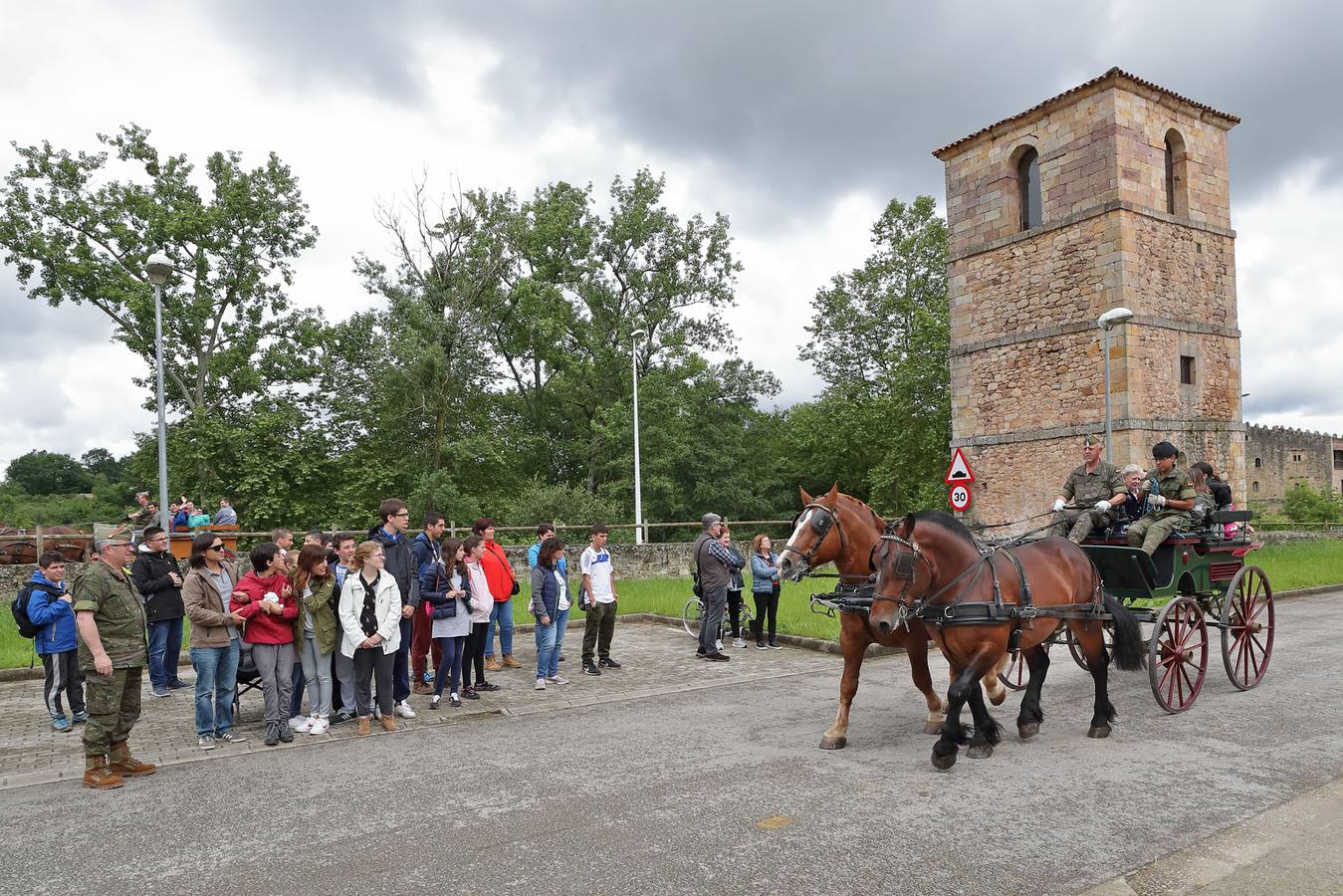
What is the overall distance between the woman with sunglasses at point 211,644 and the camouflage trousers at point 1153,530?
27.2 ft

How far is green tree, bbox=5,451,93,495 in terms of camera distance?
6869cm

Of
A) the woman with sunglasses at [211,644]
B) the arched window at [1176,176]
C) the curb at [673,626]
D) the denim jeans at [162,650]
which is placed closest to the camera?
the woman with sunglasses at [211,644]

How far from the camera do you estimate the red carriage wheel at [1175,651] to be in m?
7.16

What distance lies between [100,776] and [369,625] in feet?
7.47

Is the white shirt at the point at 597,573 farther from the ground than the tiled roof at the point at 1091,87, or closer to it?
closer to it

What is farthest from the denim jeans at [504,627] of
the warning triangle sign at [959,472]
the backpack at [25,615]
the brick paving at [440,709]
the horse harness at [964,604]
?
the warning triangle sign at [959,472]

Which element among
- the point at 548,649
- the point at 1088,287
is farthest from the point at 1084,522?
the point at 1088,287

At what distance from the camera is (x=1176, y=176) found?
21.8 m

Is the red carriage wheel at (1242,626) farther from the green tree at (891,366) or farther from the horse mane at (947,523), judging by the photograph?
the green tree at (891,366)

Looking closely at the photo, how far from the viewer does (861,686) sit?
29.8ft

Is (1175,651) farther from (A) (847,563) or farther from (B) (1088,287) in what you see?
(B) (1088,287)

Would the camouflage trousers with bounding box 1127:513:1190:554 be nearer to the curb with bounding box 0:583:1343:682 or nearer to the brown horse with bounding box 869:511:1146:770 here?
the brown horse with bounding box 869:511:1146:770

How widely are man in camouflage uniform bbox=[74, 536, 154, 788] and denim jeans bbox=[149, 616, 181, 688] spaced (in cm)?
324

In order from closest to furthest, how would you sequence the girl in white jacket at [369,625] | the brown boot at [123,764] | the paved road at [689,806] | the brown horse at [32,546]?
the paved road at [689,806]
the brown boot at [123,764]
the girl in white jacket at [369,625]
the brown horse at [32,546]
